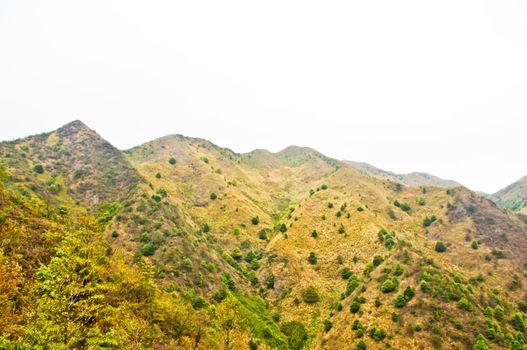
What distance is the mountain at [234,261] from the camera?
105ft

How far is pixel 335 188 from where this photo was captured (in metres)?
125

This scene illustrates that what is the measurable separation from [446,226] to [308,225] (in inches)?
1649

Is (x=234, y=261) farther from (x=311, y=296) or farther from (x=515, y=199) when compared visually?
(x=515, y=199)

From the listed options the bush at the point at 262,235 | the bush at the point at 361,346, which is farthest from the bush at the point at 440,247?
the bush at the point at 262,235

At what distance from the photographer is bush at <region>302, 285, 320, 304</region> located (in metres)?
68.4

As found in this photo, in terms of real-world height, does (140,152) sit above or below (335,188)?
above

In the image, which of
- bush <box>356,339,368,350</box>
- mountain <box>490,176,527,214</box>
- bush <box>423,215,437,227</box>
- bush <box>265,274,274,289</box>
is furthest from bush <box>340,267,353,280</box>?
mountain <box>490,176,527,214</box>

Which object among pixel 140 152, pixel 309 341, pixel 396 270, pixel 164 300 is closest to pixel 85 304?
pixel 164 300

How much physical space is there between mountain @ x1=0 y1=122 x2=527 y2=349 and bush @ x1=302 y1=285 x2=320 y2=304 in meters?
0.30

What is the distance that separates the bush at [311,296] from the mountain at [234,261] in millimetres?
298

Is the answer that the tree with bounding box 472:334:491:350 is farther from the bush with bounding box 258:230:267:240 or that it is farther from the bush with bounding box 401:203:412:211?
the bush with bounding box 401:203:412:211

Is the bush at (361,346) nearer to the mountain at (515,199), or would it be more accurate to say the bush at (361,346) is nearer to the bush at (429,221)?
the bush at (429,221)

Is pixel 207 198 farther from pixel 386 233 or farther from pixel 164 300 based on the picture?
pixel 164 300

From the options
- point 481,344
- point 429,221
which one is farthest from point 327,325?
Result: point 429,221
